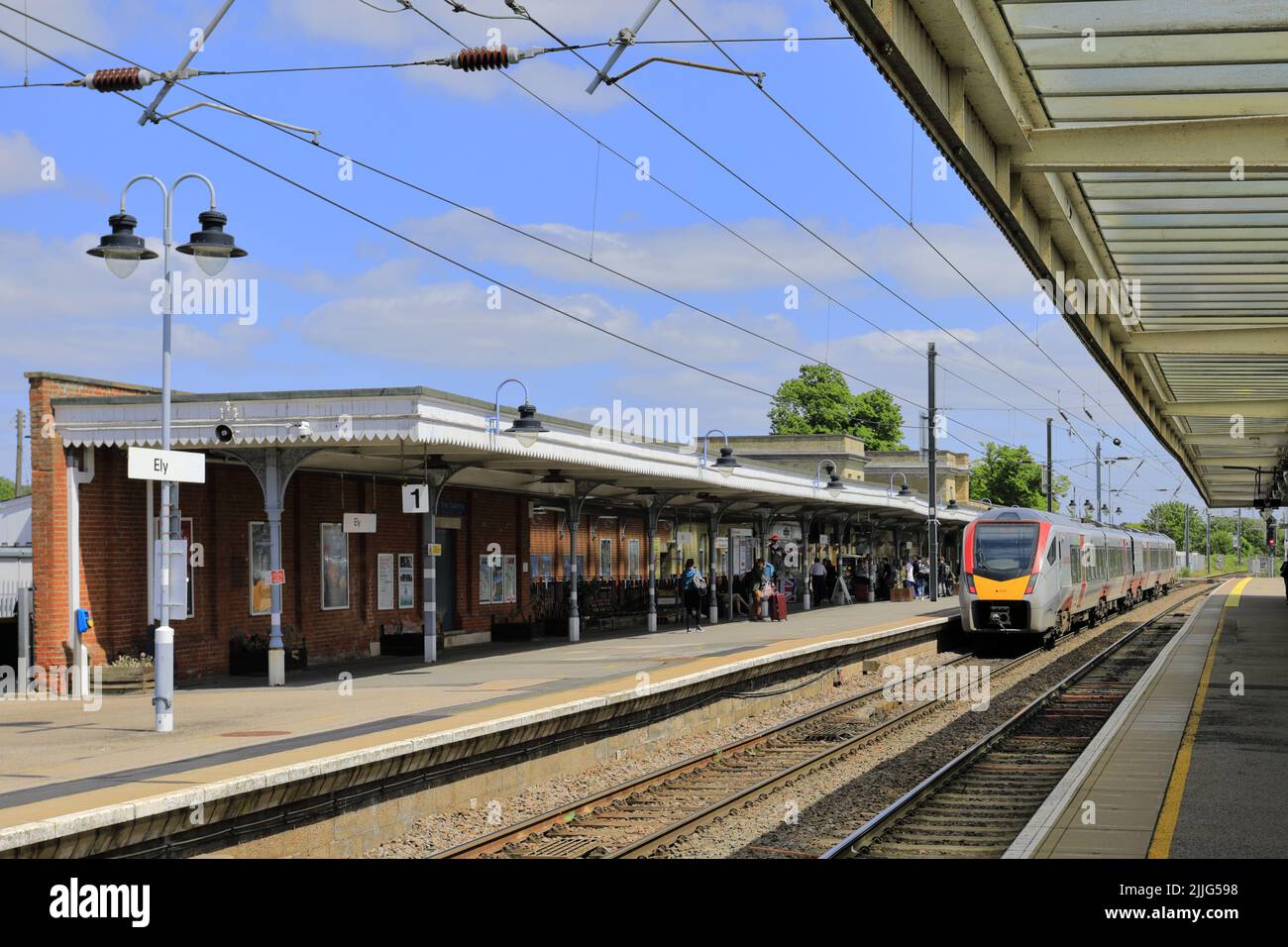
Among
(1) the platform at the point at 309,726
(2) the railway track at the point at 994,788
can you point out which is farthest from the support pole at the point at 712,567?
(2) the railway track at the point at 994,788

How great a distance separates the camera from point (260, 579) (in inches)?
797

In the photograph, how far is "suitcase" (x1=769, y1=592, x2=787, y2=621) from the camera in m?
31.0

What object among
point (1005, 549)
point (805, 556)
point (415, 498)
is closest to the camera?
point (415, 498)

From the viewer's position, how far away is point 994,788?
44.0ft

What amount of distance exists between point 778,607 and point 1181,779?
19.7m

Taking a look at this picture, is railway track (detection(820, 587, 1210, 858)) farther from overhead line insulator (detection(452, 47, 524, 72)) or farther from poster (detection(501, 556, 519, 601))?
poster (detection(501, 556, 519, 601))

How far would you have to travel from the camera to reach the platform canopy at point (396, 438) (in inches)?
672

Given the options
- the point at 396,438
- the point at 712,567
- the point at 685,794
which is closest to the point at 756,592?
the point at 712,567

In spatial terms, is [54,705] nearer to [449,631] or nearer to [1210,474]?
[449,631]

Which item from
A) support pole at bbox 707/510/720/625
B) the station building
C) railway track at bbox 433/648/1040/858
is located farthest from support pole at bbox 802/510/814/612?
railway track at bbox 433/648/1040/858

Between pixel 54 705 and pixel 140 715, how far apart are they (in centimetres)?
189

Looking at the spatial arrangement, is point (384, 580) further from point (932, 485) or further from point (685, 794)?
point (932, 485)
